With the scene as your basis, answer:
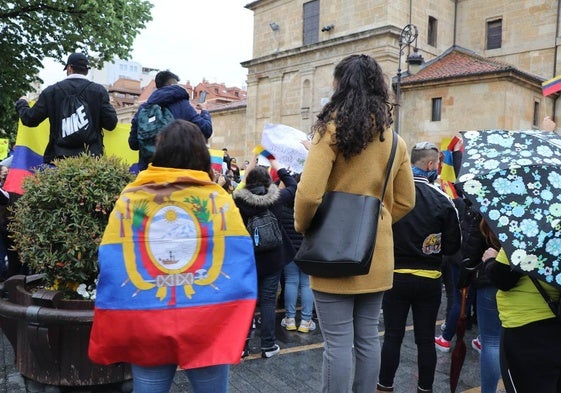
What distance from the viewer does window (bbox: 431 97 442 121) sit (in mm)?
23656

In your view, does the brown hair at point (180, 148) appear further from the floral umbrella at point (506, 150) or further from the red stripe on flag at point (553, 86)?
the red stripe on flag at point (553, 86)

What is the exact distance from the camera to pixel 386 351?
Result: 3906 mm

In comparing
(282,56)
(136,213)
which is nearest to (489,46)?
(282,56)

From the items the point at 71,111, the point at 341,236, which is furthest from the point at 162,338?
the point at 71,111

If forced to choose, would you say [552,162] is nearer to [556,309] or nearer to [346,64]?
[556,309]

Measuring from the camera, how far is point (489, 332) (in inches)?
143

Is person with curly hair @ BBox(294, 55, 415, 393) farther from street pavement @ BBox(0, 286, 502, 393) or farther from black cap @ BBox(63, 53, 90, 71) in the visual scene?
black cap @ BBox(63, 53, 90, 71)

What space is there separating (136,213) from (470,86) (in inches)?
883

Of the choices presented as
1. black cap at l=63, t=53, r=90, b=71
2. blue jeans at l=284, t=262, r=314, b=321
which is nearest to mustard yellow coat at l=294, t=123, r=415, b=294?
black cap at l=63, t=53, r=90, b=71

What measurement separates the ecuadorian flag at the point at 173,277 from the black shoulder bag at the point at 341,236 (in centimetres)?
36

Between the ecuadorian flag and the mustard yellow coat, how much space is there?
1.28 feet

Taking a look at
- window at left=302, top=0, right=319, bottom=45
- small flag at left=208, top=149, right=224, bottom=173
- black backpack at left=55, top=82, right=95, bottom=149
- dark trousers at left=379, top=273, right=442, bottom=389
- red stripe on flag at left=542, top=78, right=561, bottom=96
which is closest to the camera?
dark trousers at left=379, top=273, right=442, bottom=389

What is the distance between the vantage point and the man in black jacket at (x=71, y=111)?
4859mm

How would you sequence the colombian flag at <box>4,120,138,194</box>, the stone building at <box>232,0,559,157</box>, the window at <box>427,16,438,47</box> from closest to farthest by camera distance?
the colombian flag at <box>4,120,138,194</box>, the stone building at <box>232,0,559,157</box>, the window at <box>427,16,438,47</box>
